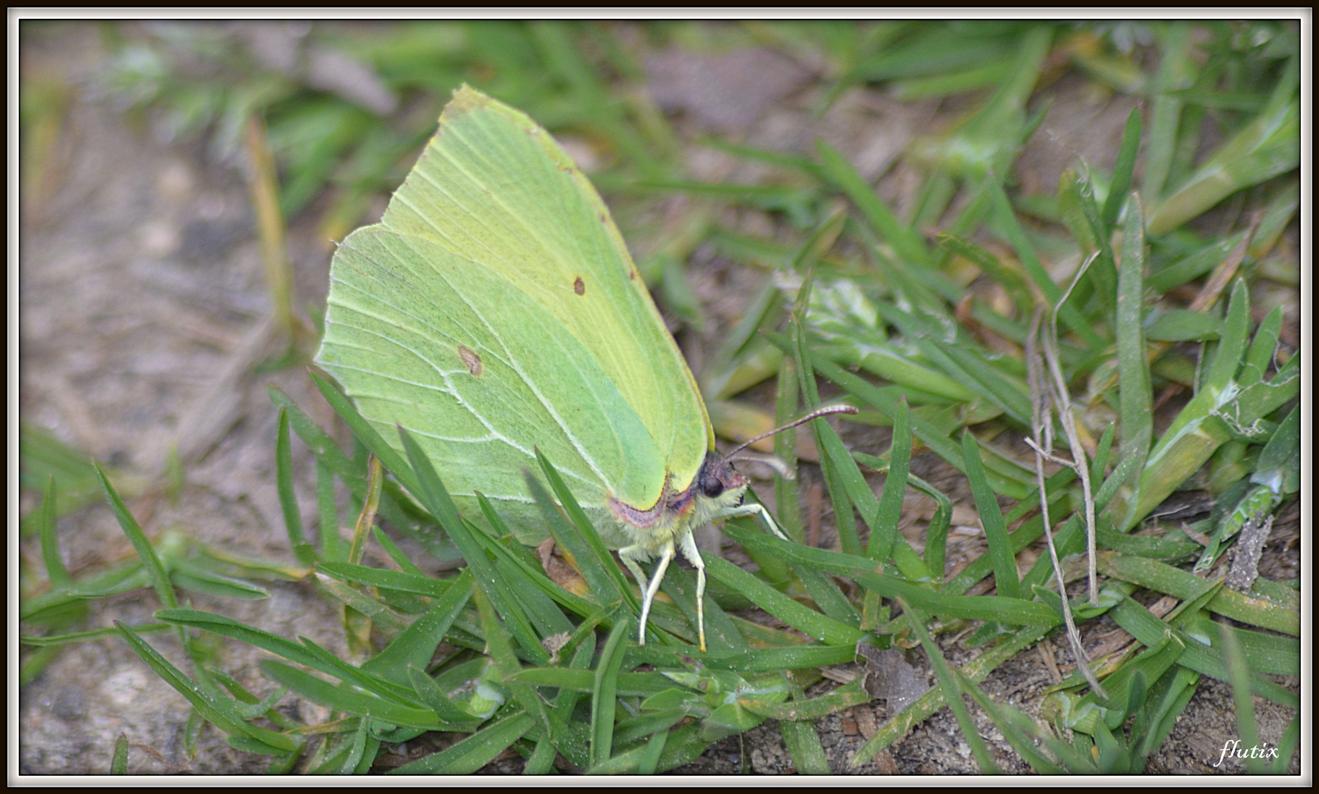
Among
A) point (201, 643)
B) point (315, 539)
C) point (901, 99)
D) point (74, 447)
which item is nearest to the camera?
point (201, 643)

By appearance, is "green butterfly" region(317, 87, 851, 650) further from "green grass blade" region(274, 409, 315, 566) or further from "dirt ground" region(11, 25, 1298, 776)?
"dirt ground" region(11, 25, 1298, 776)

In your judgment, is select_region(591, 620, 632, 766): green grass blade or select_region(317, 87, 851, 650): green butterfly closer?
select_region(591, 620, 632, 766): green grass blade

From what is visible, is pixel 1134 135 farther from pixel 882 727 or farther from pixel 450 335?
pixel 450 335

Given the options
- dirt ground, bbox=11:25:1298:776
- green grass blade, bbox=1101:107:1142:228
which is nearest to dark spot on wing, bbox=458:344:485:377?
dirt ground, bbox=11:25:1298:776

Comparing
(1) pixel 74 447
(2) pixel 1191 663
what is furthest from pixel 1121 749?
(1) pixel 74 447

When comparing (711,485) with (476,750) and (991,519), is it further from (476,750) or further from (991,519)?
(476,750)

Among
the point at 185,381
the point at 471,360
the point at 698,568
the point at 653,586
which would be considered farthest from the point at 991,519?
the point at 185,381

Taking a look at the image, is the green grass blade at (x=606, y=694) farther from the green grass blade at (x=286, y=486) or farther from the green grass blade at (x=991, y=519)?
the green grass blade at (x=286, y=486)
